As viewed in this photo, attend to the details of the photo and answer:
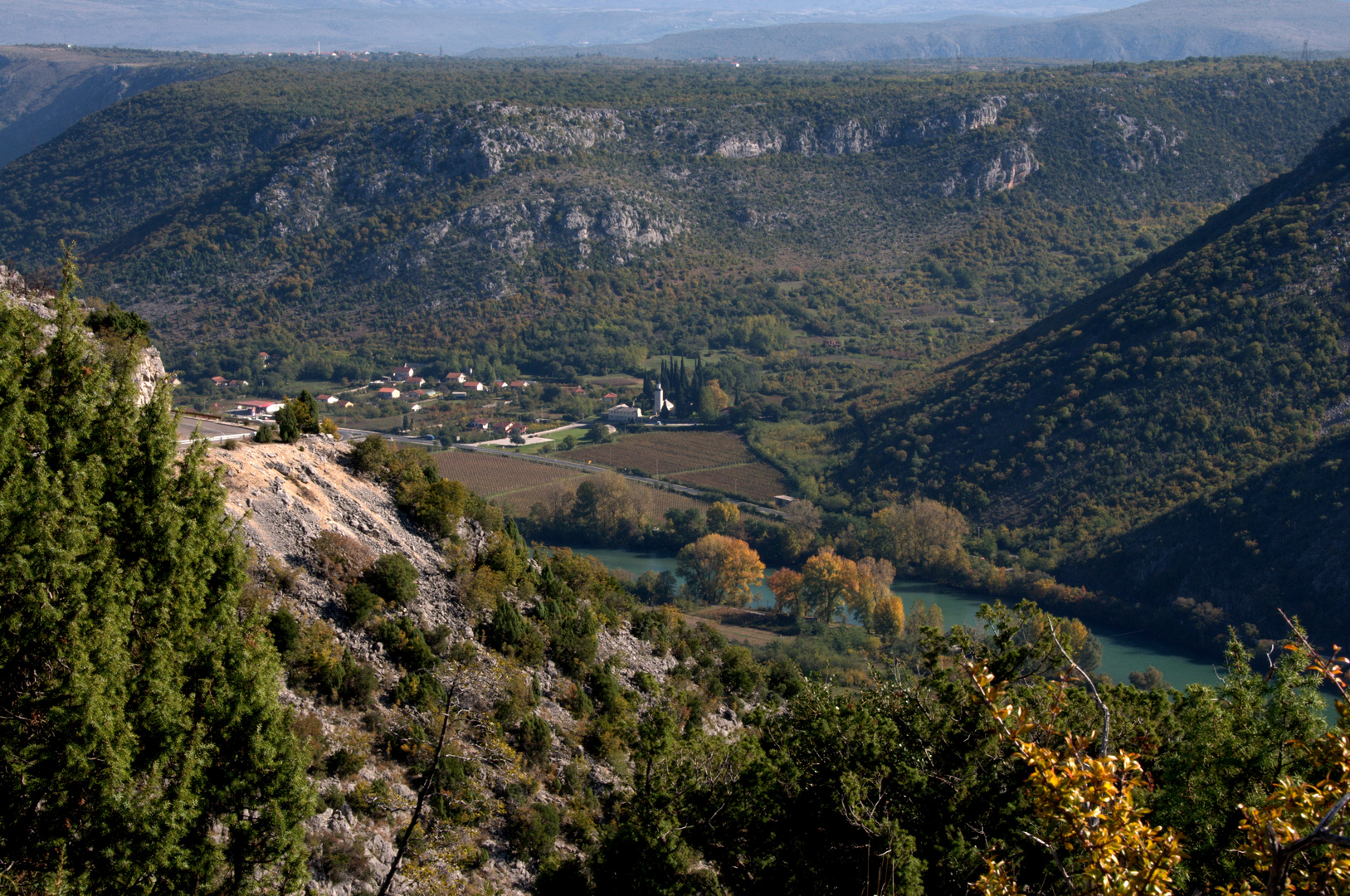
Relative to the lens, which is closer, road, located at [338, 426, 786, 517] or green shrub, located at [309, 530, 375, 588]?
green shrub, located at [309, 530, 375, 588]

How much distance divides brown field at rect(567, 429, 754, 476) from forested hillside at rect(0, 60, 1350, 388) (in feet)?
103

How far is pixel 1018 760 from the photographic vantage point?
44.1 feet

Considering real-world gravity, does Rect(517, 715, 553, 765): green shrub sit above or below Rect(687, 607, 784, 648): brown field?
above

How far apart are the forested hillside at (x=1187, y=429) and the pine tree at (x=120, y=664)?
6058 cm

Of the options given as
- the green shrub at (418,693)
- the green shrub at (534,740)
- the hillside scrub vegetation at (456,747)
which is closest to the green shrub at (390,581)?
the hillside scrub vegetation at (456,747)

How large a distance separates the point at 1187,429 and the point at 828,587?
3179cm

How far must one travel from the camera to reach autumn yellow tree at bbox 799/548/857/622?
66812 millimetres

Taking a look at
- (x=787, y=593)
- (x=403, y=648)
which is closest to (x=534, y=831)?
(x=403, y=648)

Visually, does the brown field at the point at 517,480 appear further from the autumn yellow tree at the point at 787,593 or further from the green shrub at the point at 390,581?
the green shrub at the point at 390,581

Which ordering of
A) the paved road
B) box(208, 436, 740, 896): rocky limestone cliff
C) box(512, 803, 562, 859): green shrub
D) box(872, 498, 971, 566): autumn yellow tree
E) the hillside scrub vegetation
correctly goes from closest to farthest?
1. the hillside scrub vegetation
2. box(208, 436, 740, 896): rocky limestone cliff
3. box(512, 803, 562, 859): green shrub
4. the paved road
5. box(872, 498, 971, 566): autumn yellow tree

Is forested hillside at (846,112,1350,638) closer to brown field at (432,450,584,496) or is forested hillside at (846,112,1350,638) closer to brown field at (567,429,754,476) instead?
brown field at (567,429,754,476)

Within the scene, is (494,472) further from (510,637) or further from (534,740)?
(534,740)

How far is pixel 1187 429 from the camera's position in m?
78.3

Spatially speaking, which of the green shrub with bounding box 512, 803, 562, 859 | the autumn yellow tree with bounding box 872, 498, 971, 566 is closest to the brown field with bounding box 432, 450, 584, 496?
the autumn yellow tree with bounding box 872, 498, 971, 566
